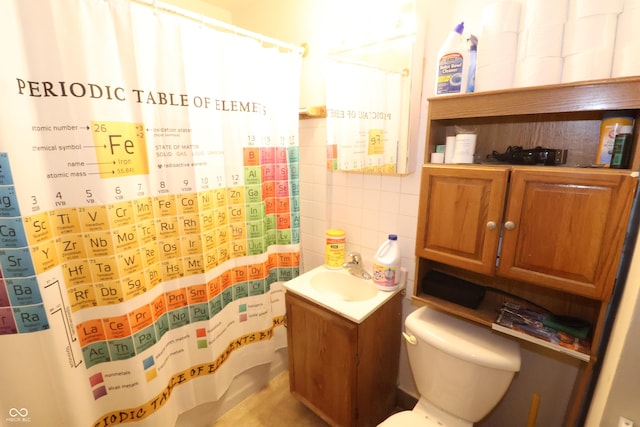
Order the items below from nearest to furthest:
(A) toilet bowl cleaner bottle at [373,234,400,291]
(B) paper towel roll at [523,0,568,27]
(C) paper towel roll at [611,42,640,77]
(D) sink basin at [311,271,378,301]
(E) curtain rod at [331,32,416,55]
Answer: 1. (C) paper towel roll at [611,42,640,77]
2. (B) paper towel roll at [523,0,568,27]
3. (E) curtain rod at [331,32,416,55]
4. (A) toilet bowl cleaner bottle at [373,234,400,291]
5. (D) sink basin at [311,271,378,301]

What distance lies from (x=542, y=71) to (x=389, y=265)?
0.93 metres

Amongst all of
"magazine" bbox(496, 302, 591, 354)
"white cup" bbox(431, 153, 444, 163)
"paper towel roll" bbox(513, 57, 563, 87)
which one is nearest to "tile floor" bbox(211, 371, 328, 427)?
"magazine" bbox(496, 302, 591, 354)

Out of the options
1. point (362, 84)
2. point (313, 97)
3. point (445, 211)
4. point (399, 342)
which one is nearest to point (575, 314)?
point (445, 211)

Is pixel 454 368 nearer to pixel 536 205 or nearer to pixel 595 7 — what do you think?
pixel 536 205

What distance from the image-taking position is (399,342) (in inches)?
62.5

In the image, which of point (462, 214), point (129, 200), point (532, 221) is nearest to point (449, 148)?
point (462, 214)

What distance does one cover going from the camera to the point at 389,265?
4.63ft

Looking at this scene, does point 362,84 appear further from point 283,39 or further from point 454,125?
point 283,39

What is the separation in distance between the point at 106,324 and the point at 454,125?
5.31 feet

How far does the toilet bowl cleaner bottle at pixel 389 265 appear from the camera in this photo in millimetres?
1418

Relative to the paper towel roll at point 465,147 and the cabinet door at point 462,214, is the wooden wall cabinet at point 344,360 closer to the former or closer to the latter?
the cabinet door at point 462,214

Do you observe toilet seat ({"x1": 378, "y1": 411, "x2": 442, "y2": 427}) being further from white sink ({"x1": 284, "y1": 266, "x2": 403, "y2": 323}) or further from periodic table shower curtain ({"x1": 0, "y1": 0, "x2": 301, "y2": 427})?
A: periodic table shower curtain ({"x1": 0, "y1": 0, "x2": 301, "y2": 427})

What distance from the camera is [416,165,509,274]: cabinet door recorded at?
960mm

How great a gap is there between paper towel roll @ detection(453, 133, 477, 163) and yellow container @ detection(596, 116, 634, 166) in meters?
0.34
